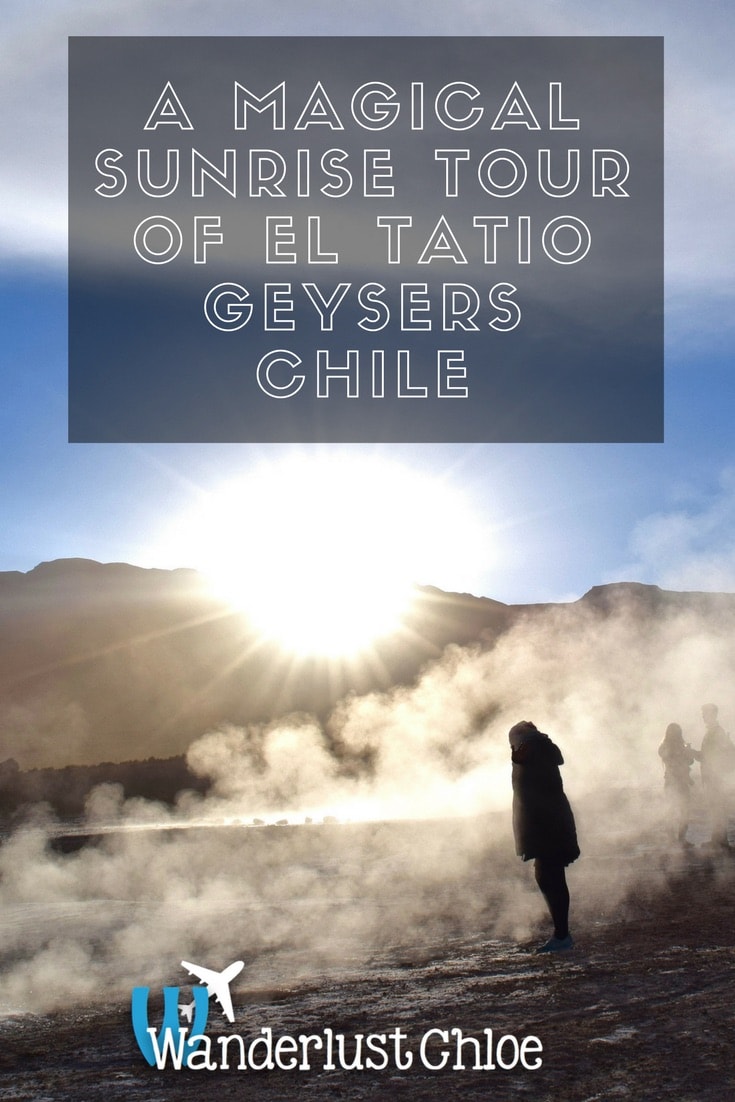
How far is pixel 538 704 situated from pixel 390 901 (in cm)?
1773

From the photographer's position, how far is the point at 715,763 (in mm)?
14875

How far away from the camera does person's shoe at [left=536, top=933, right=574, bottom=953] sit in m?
8.20

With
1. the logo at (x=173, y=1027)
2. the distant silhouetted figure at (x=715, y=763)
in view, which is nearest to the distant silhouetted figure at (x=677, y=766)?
the distant silhouetted figure at (x=715, y=763)

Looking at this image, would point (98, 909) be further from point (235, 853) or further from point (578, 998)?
point (578, 998)

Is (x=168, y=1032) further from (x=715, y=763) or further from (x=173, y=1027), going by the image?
(x=715, y=763)

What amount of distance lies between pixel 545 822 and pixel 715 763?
7105 mm

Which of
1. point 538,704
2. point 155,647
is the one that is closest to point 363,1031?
point 538,704

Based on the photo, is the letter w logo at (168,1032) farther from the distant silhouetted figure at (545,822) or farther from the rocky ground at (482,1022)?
the distant silhouetted figure at (545,822)

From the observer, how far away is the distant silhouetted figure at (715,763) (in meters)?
14.2

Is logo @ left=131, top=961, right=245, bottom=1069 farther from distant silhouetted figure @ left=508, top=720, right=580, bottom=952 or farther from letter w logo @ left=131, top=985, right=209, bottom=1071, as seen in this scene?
distant silhouetted figure @ left=508, top=720, right=580, bottom=952

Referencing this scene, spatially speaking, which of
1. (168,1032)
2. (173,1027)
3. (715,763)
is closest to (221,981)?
(173,1027)

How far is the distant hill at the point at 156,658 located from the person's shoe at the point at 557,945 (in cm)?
3590

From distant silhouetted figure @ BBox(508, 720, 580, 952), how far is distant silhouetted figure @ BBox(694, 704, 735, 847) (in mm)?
5971

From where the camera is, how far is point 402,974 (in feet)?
25.6
